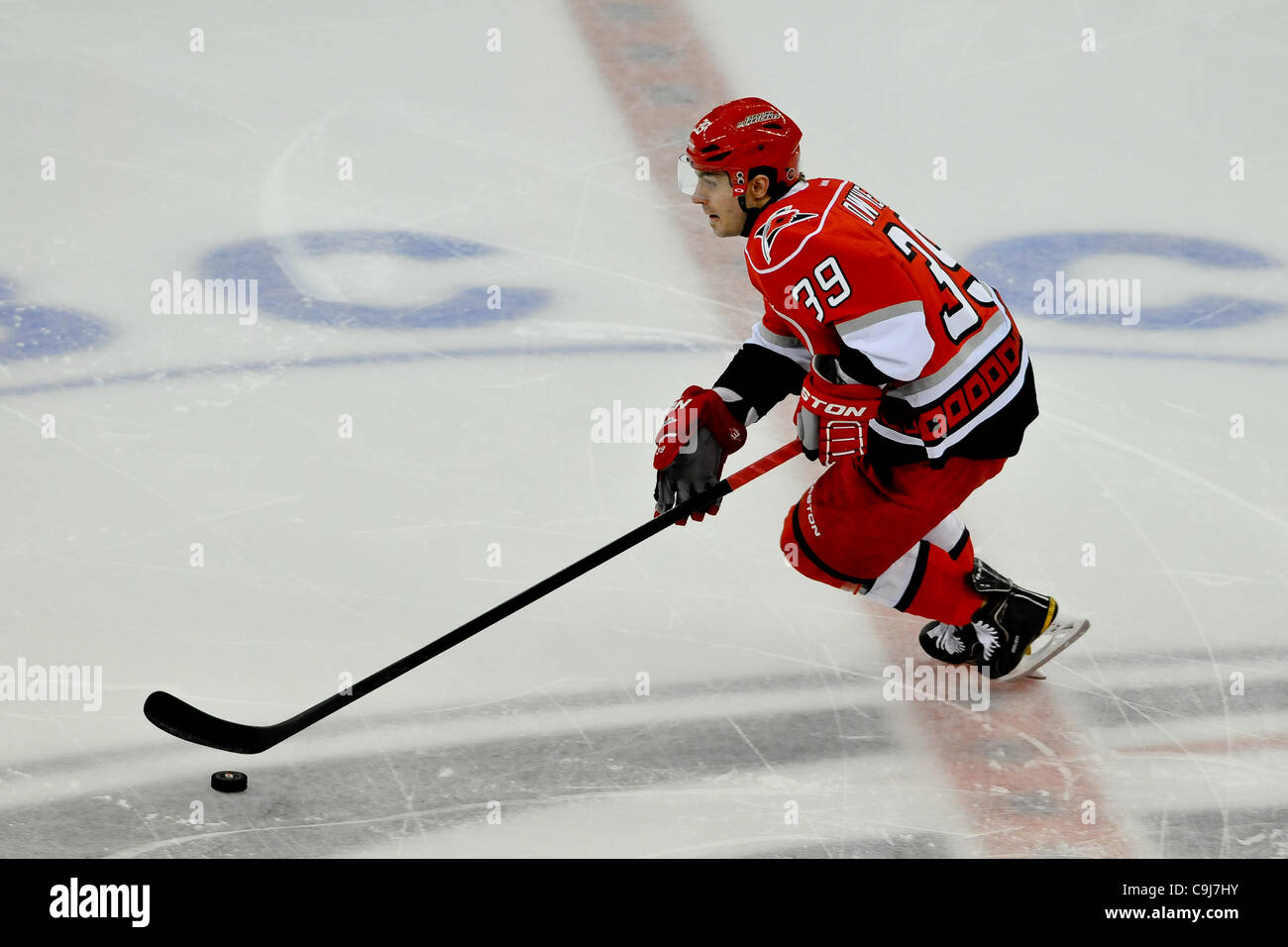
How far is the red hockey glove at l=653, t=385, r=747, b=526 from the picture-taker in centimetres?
323

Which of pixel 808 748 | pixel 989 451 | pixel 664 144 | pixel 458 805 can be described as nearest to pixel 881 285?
pixel 989 451

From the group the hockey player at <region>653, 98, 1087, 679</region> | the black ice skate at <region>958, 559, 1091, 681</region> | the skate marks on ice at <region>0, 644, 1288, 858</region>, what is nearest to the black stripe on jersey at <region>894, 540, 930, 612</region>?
the hockey player at <region>653, 98, 1087, 679</region>

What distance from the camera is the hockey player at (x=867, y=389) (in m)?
2.87

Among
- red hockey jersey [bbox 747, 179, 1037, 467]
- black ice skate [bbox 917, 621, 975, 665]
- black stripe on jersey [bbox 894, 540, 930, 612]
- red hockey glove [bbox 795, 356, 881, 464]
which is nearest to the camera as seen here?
red hockey jersey [bbox 747, 179, 1037, 467]

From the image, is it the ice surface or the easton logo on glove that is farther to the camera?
the easton logo on glove

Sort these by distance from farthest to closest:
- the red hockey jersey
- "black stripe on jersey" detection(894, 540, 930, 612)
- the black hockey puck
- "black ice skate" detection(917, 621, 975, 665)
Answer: "black ice skate" detection(917, 621, 975, 665), "black stripe on jersey" detection(894, 540, 930, 612), the black hockey puck, the red hockey jersey

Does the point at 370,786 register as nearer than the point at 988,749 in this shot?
Yes

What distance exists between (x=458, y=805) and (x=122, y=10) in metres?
4.04

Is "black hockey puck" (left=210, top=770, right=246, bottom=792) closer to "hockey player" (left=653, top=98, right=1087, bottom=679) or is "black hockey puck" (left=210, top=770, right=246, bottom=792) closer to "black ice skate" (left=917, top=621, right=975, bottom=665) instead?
"hockey player" (left=653, top=98, right=1087, bottom=679)

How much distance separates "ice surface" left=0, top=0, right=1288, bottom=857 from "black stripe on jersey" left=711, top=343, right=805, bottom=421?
0.50m

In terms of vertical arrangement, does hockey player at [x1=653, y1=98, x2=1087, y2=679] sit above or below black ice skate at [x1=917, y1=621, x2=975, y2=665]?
above

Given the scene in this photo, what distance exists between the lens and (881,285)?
9.34 feet

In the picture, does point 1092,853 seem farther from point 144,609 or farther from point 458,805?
point 144,609

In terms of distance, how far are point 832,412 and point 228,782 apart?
124 cm
